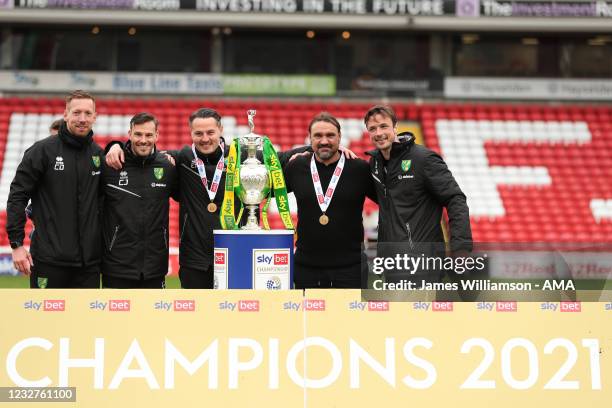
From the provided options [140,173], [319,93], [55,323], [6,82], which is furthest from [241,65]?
[55,323]

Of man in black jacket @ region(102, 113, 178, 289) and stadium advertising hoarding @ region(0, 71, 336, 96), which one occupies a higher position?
stadium advertising hoarding @ region(0, 71, 336, 96)

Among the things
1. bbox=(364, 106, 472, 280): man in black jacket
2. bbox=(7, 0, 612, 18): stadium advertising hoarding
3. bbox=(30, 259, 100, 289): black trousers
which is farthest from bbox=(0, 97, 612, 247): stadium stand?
bbox=(364, 106, 472, 280): man in black jacket

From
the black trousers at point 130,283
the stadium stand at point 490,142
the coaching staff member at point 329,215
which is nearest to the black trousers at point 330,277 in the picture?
the coaching staff member at point 329,215

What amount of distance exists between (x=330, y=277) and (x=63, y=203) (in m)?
1.78

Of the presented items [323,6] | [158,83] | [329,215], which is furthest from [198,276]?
[158,83]

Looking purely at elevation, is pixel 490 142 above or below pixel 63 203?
above

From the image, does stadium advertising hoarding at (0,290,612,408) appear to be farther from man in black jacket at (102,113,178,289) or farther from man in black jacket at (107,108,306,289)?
man in black jacket at (107,108,306,289)

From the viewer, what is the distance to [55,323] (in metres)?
4.44

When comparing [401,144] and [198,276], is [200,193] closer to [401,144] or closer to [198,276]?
[198,276]

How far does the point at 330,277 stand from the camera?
18.7 ft

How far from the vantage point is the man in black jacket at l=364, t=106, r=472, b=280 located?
545cm

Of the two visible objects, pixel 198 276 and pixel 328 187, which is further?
pixel 198 276

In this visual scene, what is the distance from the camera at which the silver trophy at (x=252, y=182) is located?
531 cm

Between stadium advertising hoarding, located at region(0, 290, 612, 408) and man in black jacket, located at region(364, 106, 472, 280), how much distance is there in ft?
3.36
